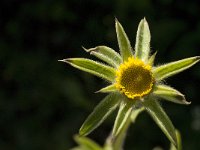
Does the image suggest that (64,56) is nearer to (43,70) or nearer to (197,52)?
(43,70)

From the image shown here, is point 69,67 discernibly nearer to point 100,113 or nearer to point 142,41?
point 142,41

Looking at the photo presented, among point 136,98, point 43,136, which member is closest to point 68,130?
point 43,136

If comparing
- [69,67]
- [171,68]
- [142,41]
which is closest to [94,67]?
[142,41]

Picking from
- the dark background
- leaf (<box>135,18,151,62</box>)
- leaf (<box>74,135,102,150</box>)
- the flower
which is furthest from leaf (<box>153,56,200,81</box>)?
the dark background

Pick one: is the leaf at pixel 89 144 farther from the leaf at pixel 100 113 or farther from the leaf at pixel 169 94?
the leaf at pixel 169 94

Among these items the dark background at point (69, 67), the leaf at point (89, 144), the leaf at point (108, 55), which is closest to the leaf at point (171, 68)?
the leaf at point (108, 55)
